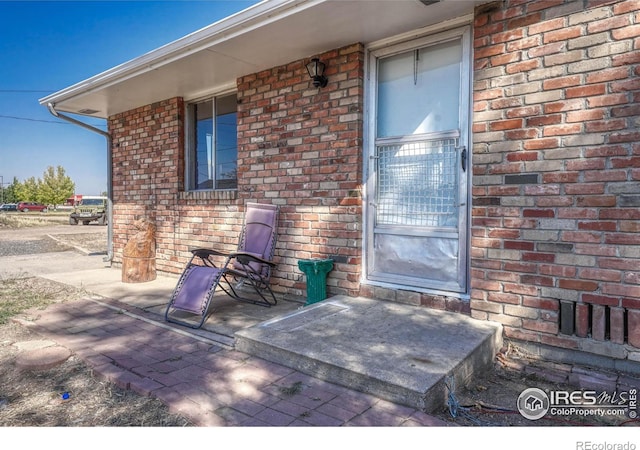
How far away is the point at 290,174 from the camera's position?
4.36 meters

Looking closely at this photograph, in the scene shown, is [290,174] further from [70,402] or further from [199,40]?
[70,402]

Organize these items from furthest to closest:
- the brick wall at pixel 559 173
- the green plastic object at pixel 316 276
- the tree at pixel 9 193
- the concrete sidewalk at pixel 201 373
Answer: the tree at pixel 9 193 < the green plastic object at pixel 316 276 < the brick wall at pixel 559 173 < the concrete sidewalk at pixel 201 373

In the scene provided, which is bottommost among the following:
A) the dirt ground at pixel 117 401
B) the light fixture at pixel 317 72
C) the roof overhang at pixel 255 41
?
the dirt ground at pixel 117 401

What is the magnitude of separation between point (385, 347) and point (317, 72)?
8.87ft

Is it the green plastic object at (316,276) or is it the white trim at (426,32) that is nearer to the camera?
the white trim at (426,32)

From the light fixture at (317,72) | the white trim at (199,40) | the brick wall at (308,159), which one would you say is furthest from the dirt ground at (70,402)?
the light fixture at (317,72)

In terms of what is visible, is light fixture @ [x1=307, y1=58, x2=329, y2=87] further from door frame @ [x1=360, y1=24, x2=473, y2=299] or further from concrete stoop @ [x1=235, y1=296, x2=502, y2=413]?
concrete stoop @ [x1=235, y1=296, x2=502, y2=413]

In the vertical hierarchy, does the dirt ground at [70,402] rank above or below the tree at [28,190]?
below

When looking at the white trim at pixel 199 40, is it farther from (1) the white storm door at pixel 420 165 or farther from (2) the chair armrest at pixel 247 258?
(2) the chair armrest at pixel 247 258

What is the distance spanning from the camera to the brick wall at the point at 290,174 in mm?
3881

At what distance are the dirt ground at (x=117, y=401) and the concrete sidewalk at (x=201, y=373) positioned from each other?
0.29 feet

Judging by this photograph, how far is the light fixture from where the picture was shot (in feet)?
12.9
